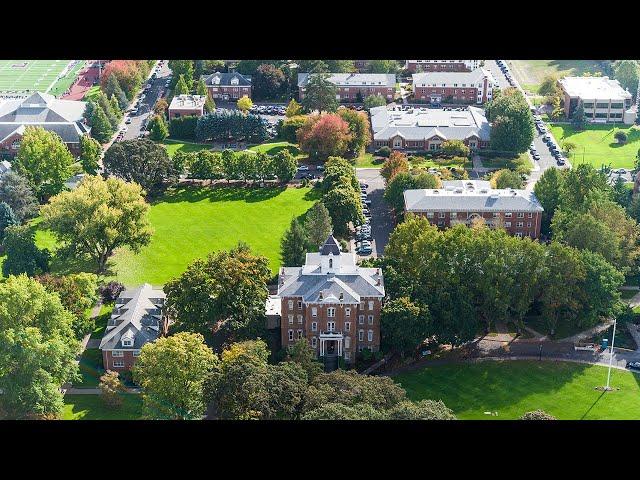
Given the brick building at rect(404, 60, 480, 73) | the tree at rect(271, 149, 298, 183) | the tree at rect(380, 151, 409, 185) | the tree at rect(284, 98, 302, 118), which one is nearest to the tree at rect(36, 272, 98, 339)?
the tree at rect(271, 149, 298, 183)

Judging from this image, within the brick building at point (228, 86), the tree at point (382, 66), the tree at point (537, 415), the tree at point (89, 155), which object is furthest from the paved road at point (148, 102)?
the tree at point (537, 415)

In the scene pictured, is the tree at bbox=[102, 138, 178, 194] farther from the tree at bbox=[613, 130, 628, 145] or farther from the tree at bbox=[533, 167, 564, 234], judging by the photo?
the tree at bbox=[613, 130, 628, 145]

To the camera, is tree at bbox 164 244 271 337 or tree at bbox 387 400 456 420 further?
tree at bbox 164 244 271 337

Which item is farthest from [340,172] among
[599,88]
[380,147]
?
[599,88]

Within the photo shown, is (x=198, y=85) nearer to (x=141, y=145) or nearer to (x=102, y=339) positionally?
(x=141, y=145)

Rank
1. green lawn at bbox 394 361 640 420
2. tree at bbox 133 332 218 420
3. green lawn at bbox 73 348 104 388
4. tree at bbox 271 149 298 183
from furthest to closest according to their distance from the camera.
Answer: tree at bbox 271 149 298 183, green lawn at bbox 73 348 104 388, green lawn at bbox 394 361 640 420, tree at bbox 133 332 218 420
